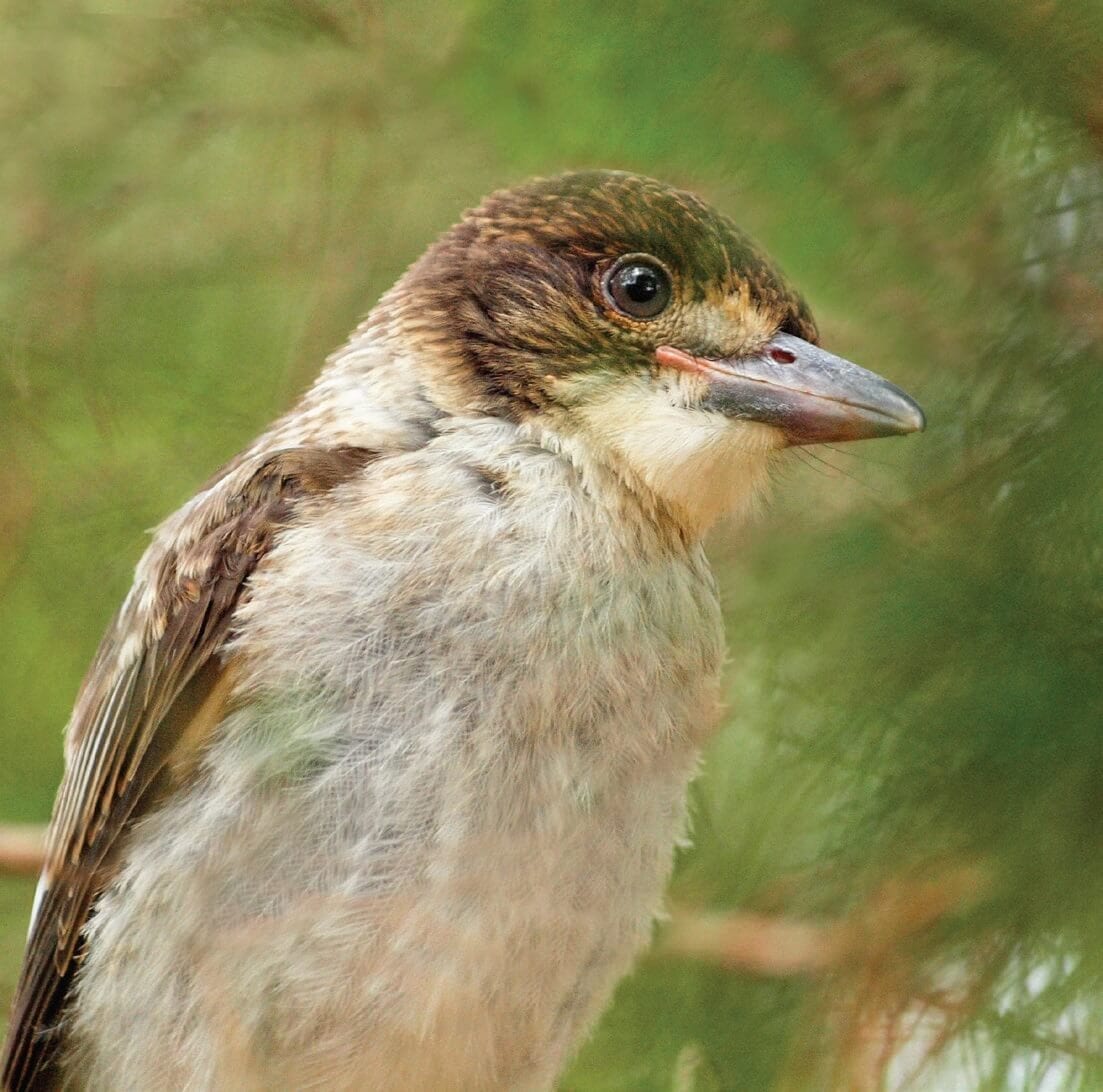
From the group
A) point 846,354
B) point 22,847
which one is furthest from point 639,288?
point 22,847

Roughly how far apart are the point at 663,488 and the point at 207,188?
771 mm

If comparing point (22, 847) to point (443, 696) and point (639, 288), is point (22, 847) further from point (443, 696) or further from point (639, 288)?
point (639, 288)

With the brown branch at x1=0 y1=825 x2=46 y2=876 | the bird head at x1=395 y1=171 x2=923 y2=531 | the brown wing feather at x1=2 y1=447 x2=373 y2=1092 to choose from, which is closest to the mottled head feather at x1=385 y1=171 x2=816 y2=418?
the bird head at x1=395 y1=171 x2=923 y2=531

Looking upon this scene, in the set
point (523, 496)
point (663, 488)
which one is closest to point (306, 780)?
point (523, 496)

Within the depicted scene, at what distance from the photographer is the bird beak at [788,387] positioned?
2049 millimetres

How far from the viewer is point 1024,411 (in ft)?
4.25

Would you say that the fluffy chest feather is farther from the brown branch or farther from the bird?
the brown branch

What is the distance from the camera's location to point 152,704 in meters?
2.32

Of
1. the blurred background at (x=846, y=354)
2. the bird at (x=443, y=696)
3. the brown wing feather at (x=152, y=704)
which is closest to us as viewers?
the blurred background at (x=846, y=354)

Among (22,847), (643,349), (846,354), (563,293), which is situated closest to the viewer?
(846,354)

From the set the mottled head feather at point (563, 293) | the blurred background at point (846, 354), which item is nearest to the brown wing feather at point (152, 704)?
the mottled head feather at point (563, 293)

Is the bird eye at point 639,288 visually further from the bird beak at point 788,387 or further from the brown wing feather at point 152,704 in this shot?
the brown wing feather at point 152,704

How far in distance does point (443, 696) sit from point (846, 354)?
703 mm

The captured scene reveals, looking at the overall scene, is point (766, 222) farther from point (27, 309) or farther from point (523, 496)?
point (27, 309)
